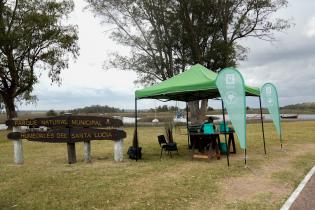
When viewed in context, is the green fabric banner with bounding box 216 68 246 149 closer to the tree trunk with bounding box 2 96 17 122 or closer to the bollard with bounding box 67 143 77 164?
the bollard with bounding box 67 143 77 164

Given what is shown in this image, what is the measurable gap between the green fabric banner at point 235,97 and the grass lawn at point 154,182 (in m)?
1.02

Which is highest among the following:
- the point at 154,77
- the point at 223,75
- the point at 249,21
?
the point at 249,21

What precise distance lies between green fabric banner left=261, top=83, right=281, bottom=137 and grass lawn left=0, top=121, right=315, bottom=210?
5.59 feet

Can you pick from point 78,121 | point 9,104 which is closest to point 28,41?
point 9,104

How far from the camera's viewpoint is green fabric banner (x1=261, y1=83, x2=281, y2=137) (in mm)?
13041

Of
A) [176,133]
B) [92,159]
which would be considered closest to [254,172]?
[92,159]

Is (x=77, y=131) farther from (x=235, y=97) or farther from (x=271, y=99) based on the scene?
(x=271, y=99)

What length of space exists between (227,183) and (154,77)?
64.5 ft

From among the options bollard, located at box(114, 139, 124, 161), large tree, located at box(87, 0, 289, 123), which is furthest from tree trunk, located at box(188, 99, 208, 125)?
bollard, located at box(114, 139, 124, 161)

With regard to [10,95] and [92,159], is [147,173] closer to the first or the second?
[92,159]

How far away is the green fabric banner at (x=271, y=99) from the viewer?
13041 mm

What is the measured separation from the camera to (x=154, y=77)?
27078 mm

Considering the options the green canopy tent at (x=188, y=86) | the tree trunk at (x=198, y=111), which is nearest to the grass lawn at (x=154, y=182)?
the green canopy tent at (x=188, y=86)

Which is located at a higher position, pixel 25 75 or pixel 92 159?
pixel 25 75
